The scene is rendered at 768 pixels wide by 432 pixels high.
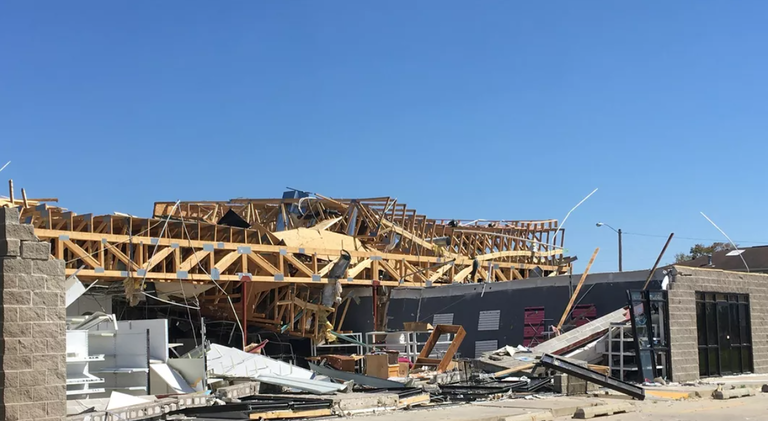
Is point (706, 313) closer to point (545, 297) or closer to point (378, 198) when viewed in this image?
point (545, 297)

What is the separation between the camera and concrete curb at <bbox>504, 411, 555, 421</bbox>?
1309cm

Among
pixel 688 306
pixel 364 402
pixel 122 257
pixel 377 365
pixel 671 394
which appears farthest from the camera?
pixel 377 365

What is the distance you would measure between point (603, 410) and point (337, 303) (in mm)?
14842

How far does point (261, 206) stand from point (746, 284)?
657 inches

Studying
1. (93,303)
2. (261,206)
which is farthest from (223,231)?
(261,206)

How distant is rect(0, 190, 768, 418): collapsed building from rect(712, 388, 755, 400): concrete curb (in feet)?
5.79

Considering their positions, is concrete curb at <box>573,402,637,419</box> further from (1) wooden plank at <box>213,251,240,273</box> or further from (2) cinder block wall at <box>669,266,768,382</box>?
(1) wooden plank at <box>213,251,240,273</box>

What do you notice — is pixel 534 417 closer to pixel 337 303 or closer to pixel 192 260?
pixel 192 260

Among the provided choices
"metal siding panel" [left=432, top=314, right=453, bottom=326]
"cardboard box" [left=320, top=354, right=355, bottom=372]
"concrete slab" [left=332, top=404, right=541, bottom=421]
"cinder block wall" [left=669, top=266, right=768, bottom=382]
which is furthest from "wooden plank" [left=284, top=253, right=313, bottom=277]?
"concrete slab" [left=332, top=404, right=541, bottom=421]

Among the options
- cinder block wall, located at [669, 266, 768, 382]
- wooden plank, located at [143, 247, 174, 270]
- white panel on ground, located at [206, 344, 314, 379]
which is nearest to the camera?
white panel on ground, located at [206, 344, 314, 379]

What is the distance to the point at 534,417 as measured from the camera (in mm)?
13406

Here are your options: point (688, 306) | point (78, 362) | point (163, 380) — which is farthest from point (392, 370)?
point (78, 362)

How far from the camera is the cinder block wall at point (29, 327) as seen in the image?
10891mm

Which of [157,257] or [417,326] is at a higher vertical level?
[157,257]
